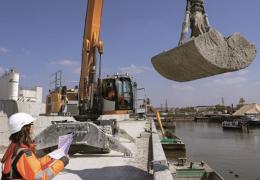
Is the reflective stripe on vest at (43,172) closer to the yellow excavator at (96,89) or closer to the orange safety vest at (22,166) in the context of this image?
the orange safety vest at (22,166)

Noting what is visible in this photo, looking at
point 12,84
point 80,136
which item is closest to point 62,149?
point 80,136

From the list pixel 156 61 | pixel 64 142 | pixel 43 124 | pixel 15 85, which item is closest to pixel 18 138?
pixel 64 142

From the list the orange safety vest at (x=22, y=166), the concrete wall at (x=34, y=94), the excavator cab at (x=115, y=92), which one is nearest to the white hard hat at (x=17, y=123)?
the orange safety vest at (x=22, y=166)

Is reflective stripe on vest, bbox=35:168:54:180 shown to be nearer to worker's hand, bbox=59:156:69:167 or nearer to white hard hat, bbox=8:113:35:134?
worker's hand, bbox=59:156:69:167

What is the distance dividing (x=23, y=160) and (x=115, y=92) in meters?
7.81

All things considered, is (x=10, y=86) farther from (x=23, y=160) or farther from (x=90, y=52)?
(x=23, y=160)

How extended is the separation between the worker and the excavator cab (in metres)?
7.28

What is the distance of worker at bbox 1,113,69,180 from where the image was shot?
2619 mm

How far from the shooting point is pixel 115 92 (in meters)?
10.4

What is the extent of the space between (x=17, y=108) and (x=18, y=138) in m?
9.23

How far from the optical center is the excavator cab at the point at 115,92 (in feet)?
34.1

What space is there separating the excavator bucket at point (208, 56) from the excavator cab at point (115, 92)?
474 cm

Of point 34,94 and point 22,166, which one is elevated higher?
point 34,94

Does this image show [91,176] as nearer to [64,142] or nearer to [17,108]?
[64,142]
